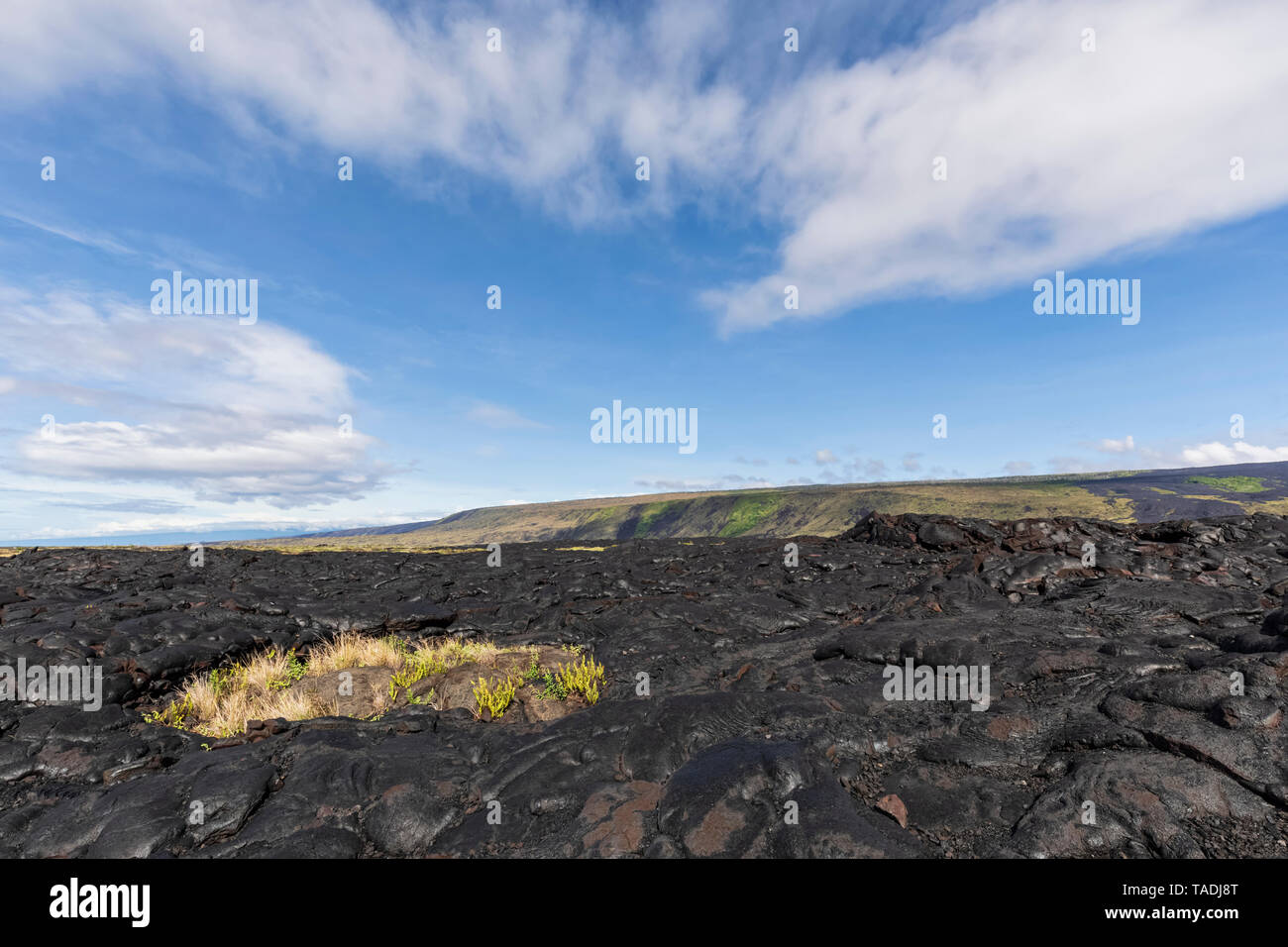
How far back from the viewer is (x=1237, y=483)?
183 m

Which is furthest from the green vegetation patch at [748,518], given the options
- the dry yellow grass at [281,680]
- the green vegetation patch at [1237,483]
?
the dry yellow grass at [281,680]

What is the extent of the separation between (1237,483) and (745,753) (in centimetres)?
25465

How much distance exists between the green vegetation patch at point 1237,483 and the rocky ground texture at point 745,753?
219 meters

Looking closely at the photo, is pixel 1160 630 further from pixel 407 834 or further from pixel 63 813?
pixel 63 813

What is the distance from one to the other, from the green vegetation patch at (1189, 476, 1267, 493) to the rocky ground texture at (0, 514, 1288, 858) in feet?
719

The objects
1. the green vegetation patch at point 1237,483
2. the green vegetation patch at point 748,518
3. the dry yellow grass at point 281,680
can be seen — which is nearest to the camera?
the dry yellow grass at point 281,680

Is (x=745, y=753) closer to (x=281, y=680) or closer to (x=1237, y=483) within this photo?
(x=281, y=680)

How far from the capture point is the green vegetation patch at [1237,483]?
550ft

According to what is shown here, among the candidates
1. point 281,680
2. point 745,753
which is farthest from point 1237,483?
point 281,680

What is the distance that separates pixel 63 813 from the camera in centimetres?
675

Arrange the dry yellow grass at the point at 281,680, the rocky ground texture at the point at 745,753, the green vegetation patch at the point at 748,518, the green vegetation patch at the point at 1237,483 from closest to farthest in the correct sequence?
the rocky ground texture at the point at 745,753, the dry yellow grass at the point at 281,680, the green vegetation patch at the point at 1237,483, the green vegetation patch at the point at 748,518

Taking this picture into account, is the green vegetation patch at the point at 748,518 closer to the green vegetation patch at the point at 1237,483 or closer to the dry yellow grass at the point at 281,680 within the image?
the green vegetation patch at the point at 1237,483

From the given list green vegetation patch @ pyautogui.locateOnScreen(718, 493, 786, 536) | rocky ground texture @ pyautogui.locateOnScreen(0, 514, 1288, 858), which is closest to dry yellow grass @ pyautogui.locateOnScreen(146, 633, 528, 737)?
rocky ground texture @ pyautogui.locateOnScreen(0, 514, 1288, 858)
